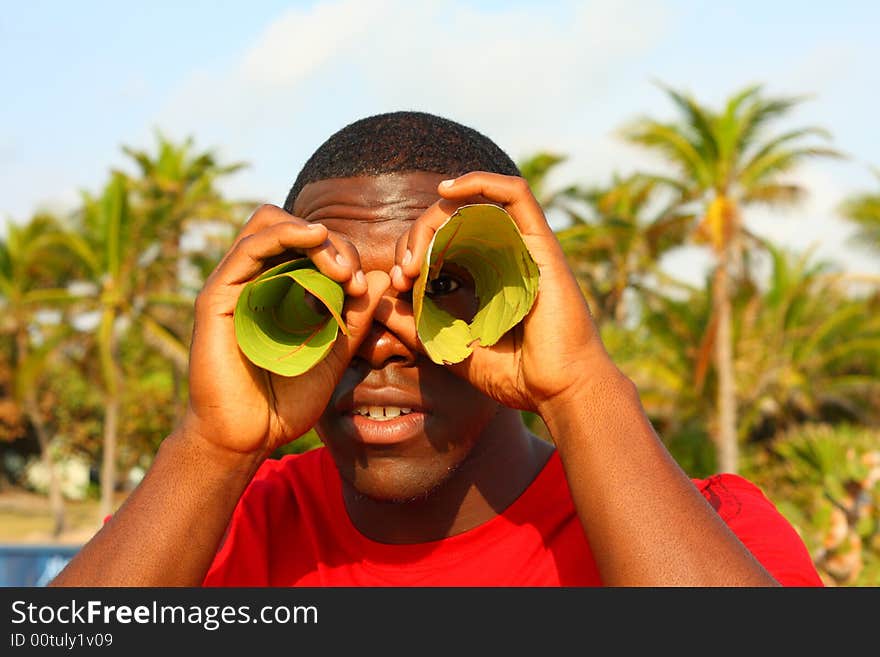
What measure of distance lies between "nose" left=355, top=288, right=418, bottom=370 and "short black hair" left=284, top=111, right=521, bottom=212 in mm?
363

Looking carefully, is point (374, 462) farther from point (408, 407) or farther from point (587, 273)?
point (587, 273)

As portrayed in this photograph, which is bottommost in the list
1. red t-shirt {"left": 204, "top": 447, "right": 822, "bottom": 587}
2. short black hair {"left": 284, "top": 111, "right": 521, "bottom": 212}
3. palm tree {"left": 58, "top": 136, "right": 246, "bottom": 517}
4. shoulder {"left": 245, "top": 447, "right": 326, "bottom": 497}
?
palm tree {"left": 58, "top": 136, "right": 246, "bottom": 517}

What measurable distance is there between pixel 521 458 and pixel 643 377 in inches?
776

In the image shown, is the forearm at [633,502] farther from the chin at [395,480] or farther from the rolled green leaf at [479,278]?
the chin at [395,480]

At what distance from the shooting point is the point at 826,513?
33.2ft

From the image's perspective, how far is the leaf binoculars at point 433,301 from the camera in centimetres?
186

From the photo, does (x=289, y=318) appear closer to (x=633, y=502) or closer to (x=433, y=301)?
(x=433, y=301)

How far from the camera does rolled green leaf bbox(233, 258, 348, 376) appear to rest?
1860mm

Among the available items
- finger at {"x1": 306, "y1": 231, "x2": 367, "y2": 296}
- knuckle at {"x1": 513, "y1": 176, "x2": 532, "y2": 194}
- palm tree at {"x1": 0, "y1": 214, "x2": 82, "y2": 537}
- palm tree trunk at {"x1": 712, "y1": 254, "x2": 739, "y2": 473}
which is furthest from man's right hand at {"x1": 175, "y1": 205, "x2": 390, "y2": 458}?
palm tree at {"x1": 0, "y1": 214, "x2": 82, "y2": 537}

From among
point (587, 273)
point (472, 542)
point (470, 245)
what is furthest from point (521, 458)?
point (587, 273)

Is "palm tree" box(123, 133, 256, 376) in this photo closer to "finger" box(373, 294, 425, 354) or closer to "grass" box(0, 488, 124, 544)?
"grass" box(0, 488, 124, 544)

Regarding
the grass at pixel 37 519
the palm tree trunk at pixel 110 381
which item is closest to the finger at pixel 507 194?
the palm tree trunk at pixel 110 381

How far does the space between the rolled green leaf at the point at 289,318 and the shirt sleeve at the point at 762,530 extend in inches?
41.2

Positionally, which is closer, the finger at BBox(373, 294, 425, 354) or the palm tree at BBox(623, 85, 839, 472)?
the finger at BBox(373, 294, 425, 354)
